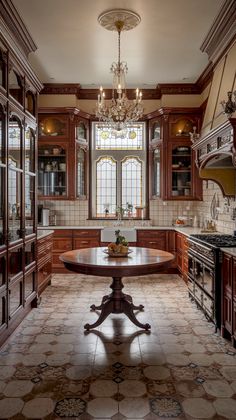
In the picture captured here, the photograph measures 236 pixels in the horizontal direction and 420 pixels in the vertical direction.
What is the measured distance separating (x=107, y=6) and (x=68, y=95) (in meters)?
3.13

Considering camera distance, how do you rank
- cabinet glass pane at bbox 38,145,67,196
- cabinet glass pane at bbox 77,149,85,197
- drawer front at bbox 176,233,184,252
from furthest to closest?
cabinet glass pane at bbox 77,149,85,197 < cabinet glass pane at bbox 38,145,67,196 < drawer front at bbox 176,233,184,252

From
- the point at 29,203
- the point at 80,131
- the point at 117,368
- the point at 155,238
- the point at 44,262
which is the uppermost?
the point at 80,131

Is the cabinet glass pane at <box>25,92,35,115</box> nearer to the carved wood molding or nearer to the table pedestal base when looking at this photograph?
the carved wood molding

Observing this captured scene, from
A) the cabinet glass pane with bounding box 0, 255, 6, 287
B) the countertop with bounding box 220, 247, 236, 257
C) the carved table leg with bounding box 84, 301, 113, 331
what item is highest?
the countertop with bounding box 220, 247, 236, 257

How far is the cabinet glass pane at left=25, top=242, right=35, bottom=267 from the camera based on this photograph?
14.5ft

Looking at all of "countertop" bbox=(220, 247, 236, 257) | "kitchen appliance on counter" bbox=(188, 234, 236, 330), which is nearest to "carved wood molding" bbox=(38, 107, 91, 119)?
"kitchen appliance on counter" bbox=(188, 234, 236, 330)

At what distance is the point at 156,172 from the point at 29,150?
3226 mm

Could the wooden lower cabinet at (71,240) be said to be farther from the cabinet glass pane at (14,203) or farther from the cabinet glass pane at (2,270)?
the cabinet glass pane at (2,270)

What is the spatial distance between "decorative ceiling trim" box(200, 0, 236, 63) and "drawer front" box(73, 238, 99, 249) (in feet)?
12.1

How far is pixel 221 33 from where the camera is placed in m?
4.70

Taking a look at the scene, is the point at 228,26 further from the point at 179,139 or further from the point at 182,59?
the point at 179,139

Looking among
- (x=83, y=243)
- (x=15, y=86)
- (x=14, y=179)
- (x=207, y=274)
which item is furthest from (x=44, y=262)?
(x=15, y=86)

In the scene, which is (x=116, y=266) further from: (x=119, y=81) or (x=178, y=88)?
(x=178, y=88)

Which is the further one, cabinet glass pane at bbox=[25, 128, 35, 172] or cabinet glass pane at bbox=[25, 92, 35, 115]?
cabinet glass pane at bbox=[25, 92, 35, 115]
